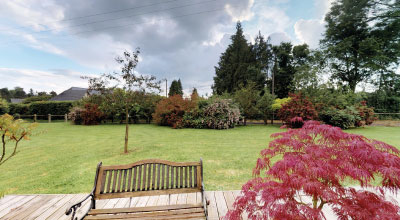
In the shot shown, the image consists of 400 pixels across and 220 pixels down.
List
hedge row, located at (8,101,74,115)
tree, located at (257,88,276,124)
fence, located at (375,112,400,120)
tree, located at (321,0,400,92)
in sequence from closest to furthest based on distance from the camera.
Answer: tree, located at (257,88,276,124), fence, located at (375,112,400,120), tree, located at (321,0,400,92), hedge row, located at (8,101,74,115)

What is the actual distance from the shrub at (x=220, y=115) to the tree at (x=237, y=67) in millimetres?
13085

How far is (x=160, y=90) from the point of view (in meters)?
6.08

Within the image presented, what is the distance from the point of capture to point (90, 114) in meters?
14.6

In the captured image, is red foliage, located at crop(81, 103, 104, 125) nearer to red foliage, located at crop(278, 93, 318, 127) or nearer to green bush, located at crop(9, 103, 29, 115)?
green bush, located at crop(9, 103, 29, 115)

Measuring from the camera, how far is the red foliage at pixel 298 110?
1117cm

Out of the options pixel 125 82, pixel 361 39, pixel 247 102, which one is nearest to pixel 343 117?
pixel 247 102

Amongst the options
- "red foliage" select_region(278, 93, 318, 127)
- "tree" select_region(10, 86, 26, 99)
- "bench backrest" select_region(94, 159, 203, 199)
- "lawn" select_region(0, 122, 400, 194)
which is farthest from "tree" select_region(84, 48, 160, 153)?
"tree" select_region(10, 86, 26, 99)

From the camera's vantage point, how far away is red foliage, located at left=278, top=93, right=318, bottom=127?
36.7ft

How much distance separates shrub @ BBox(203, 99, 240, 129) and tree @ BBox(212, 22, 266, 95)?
13.1m

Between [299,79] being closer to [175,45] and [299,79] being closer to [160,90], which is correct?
[175,45]

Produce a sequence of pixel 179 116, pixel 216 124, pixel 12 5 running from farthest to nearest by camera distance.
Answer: pixel 179 116 < pixel 216 124 < pixel 12 5

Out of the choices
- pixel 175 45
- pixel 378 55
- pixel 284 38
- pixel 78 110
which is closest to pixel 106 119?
pixel 78 110

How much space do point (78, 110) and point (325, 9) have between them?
92.3 ft

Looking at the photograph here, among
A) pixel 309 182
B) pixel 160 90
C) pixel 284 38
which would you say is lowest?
pixel 309 182
